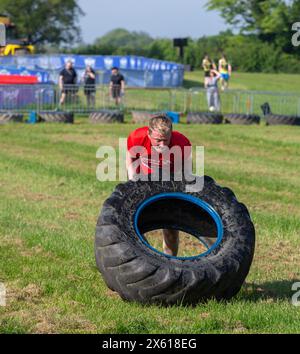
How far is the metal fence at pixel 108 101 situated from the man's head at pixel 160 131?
20149mm

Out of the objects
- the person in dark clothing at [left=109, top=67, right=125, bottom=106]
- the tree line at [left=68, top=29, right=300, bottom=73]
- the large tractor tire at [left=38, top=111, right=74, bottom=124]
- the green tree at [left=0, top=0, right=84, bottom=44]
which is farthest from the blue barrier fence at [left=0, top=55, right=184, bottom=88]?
the green tree at [left=0, top=0, right=84, bottom=44]

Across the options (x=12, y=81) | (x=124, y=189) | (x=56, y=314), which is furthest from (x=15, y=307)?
(x=12, y=81)

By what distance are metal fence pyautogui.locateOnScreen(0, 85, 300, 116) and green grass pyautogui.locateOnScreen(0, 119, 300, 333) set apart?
7209 mm

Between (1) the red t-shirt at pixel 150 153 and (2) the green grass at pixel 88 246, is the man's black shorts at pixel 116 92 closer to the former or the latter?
(2) the green grass at pixel 88 246

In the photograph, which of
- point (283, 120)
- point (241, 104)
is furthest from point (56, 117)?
point (241, 104)

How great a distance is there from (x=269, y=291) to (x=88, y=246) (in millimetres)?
2372

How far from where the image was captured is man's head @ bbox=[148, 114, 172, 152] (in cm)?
737

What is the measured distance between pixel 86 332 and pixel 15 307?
943 mm

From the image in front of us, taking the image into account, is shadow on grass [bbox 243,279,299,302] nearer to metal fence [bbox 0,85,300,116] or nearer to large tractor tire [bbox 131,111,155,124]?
large tractor tire [bbox 131,111,155,124]

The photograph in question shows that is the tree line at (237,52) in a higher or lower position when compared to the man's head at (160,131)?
lower

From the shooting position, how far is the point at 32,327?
239 inches

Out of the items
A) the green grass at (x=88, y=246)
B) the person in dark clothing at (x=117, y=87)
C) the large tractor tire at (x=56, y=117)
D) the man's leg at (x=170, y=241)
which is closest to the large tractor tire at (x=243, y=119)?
the person in dark clothing at (x=117, y=87)

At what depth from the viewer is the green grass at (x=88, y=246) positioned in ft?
Result: 20.7

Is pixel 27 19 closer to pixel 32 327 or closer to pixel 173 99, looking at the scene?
pixel 173 99
